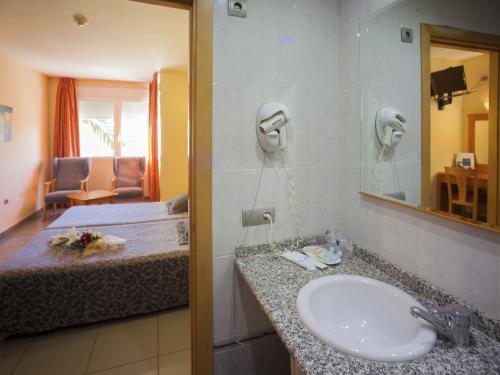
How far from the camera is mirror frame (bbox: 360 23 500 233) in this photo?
2.52 feet

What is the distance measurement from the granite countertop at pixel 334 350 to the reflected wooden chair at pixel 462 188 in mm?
295

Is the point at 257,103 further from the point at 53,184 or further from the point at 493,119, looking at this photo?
the point at 53,184

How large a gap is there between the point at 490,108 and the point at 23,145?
19.6ft

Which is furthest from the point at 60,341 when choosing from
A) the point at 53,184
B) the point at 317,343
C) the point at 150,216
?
the point at 53,184

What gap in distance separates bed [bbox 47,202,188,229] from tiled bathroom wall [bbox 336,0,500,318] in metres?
2.32

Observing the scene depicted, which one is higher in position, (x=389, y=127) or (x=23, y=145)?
(x=23, y=145)

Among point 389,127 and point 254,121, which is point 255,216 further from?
point 389,127

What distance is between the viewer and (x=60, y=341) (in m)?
2.03

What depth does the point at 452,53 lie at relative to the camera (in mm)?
869

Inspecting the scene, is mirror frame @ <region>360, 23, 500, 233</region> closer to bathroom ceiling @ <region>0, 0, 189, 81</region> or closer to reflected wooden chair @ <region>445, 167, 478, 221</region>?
reflected wooden chair @ <region>445, 167, 478, 221</region>

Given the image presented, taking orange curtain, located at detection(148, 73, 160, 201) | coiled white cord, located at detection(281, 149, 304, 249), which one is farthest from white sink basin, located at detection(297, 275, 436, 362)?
orange curtain, located at detection(148, 73, 160, 201)

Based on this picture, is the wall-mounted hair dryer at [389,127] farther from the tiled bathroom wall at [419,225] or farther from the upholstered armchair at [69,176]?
the upholstered armchair at [69,176]

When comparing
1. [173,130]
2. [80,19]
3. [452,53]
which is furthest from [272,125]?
[173,130]

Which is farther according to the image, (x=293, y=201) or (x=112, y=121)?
(x=112, y=121)
